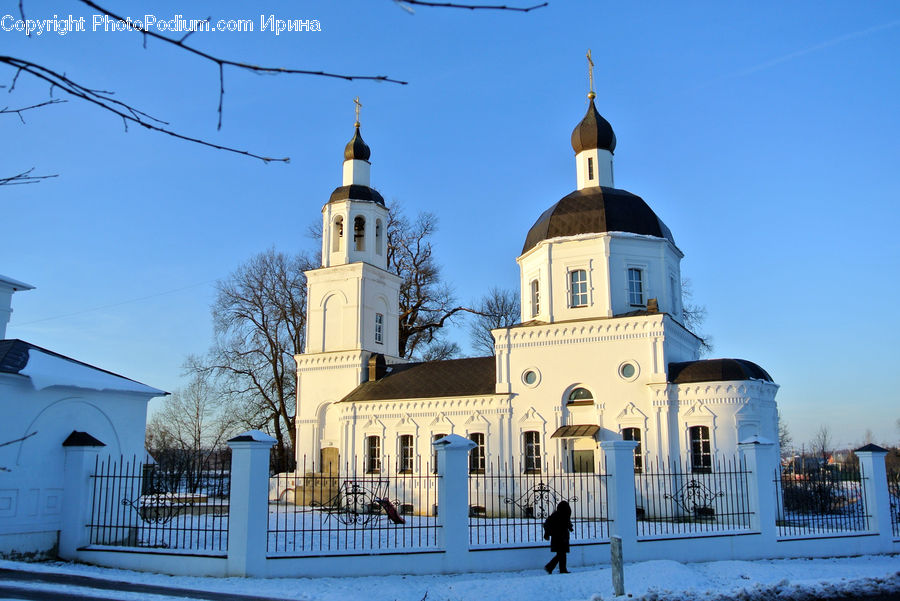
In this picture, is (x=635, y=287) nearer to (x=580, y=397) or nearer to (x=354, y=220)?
(x=580, y=397)

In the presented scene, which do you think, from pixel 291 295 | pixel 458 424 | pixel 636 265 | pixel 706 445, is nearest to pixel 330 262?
pixel 291 295

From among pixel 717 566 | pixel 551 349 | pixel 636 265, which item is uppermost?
pixel 636 265

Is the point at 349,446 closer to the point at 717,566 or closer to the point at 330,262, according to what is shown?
the point at 330,262

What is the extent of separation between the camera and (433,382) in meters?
23.8

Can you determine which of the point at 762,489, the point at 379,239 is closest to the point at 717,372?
the point at 762,489

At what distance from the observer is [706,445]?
1919cm

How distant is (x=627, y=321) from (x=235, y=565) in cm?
1336

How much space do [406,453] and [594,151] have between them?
11.6 metres

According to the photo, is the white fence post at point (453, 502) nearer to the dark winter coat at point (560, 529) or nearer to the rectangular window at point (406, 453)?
the dark winter coat at point (560, 529)

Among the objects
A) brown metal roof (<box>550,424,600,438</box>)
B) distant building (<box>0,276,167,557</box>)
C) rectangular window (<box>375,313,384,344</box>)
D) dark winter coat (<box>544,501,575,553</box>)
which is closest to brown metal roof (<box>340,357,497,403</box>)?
rectangular window (<box>375,313,384,344</box>)

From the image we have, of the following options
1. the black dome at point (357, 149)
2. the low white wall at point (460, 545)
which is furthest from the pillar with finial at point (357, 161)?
the low white wall at point (460, 545)

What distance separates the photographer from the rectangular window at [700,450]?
1900 cm

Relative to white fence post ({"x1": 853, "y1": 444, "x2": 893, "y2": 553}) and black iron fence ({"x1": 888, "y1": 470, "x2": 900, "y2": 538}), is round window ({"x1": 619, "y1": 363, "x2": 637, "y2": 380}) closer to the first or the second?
black iron fence ({"x1": 888, "y1": 470, "x2": 900, "y2": 538})

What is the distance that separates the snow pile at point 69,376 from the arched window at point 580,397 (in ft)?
38.0
